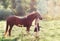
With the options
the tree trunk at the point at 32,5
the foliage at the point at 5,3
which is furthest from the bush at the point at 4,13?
the tree trunk at the point at 32,5

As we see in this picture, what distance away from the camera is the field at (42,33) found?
7.30 ft

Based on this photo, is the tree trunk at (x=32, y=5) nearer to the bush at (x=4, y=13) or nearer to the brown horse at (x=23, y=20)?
the brown horse at (x=23, y=20)

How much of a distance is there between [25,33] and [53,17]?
415 millimetres

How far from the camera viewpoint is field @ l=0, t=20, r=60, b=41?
2225 mm

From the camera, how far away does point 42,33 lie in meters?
2.30

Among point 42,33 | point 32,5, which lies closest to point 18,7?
point 32,5

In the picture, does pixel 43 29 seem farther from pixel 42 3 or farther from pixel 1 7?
pixel 1 7

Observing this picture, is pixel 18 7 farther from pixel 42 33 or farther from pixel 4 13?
pixel 42 33

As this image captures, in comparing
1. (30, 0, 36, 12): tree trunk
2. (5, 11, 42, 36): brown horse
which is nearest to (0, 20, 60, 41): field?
(5, 11, 42, 36): brown horse

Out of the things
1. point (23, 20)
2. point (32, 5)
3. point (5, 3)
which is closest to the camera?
point (23, 20)

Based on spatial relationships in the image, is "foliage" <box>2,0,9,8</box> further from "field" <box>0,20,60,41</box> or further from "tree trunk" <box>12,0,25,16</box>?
"field" <box>0,20,60,41</box>

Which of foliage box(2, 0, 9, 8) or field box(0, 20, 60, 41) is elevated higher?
foliage box(2, 0, 9, 8)

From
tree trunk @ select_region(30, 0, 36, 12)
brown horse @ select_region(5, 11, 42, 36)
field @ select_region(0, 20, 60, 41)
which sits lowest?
field @ select_region(0, 20, 60, 41)

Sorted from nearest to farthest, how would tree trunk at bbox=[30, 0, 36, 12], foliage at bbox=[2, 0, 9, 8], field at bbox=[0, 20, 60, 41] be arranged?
field at bbox=[0, 20, 60, 41] → tree trunk at bbox=[30, 0, 36, 12] → foliage at bbox=[2, 0, 9, 8]
